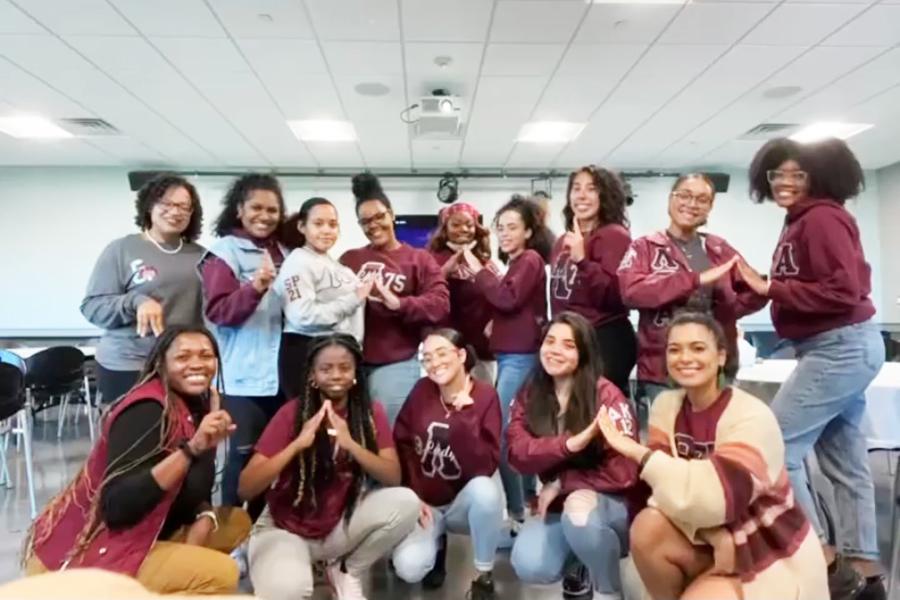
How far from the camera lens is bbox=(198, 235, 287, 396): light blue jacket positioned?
233 centimetres

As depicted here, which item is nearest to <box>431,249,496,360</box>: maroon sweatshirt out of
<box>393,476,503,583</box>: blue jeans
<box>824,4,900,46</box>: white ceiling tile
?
<box>393,476,503,583</box>: blue jeans

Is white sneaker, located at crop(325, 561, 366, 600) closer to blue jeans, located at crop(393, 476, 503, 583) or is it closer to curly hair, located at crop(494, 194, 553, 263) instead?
blue jeans, located at crop(393, 476, 503, 583)

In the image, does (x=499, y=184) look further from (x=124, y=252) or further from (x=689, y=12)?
(x=124, y=252)

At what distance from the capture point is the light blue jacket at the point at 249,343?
2.33m

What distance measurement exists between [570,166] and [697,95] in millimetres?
2666

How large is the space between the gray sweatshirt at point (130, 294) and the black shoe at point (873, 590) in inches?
99.3

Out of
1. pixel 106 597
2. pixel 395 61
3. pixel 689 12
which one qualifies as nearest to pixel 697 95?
pixel 689 12

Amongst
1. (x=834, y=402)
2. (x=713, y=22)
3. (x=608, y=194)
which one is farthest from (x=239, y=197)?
(x=713, y=22)

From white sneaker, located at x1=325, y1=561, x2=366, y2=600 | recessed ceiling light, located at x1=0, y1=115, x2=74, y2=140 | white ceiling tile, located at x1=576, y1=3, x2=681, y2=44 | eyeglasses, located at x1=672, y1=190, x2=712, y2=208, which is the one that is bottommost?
white sneaker, located at x1=325, y1=561, x2=366, y2=600

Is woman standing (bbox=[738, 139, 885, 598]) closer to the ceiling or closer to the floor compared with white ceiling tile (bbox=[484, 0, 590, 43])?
closer to the floor

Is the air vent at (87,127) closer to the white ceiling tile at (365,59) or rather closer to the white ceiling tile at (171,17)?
the white ceiling tile at (171,17)

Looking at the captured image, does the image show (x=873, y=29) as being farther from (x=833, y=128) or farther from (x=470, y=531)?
(x=470, y=531)

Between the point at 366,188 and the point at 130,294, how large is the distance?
103cm

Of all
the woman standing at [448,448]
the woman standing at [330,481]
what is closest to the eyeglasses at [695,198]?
the woman standing at [448,448]
